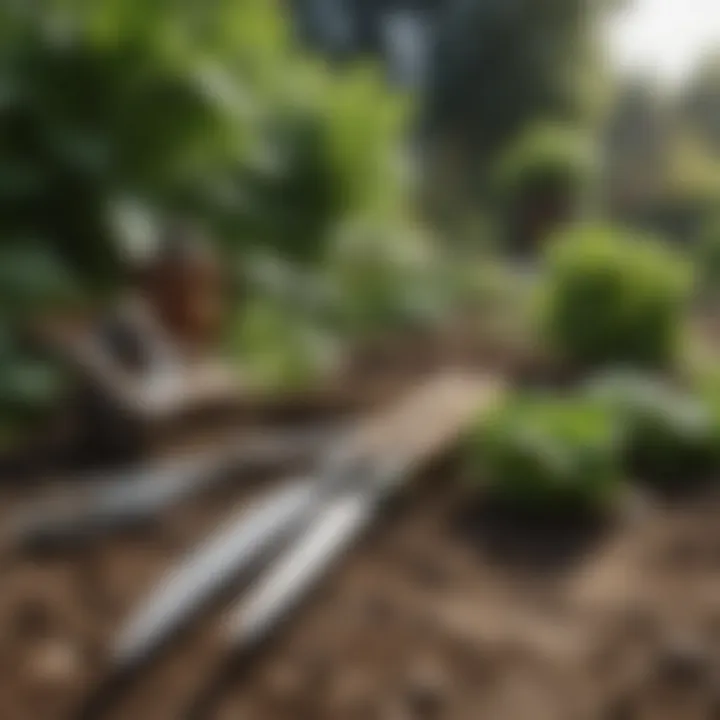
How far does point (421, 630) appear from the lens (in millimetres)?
1068

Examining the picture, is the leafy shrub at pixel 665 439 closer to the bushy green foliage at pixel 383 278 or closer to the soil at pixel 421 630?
the soil at pixel 421 630

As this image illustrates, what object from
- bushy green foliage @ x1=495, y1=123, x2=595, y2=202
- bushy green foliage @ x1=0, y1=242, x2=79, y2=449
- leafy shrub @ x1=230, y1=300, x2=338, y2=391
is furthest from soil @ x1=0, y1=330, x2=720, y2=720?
bushy green foliage @ x1=495, y1=123, x2=595, y2=202

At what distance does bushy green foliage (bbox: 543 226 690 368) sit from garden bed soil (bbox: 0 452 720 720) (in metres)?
0.81

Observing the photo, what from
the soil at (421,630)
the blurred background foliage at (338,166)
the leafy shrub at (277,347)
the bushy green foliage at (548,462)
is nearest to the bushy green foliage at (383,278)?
the blurred background foliage at (338,166)

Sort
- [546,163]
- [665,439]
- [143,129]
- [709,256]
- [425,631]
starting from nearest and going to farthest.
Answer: [425,631] → [143,129] → [665,439] → [546,163] → [709,256]

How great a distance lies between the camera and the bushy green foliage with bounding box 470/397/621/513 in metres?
1.33

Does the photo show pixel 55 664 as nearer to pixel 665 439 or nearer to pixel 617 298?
pixel 665 439

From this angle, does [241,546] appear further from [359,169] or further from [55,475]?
[359,169]

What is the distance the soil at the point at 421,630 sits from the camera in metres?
0.94

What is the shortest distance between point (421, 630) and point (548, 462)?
1.14 ft

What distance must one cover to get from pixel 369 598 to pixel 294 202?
65 cm

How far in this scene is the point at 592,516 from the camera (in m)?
1.35

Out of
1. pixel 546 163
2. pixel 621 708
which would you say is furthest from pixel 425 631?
pixel 546 163

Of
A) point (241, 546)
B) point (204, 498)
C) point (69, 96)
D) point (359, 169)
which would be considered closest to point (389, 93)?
point (359, 169)
